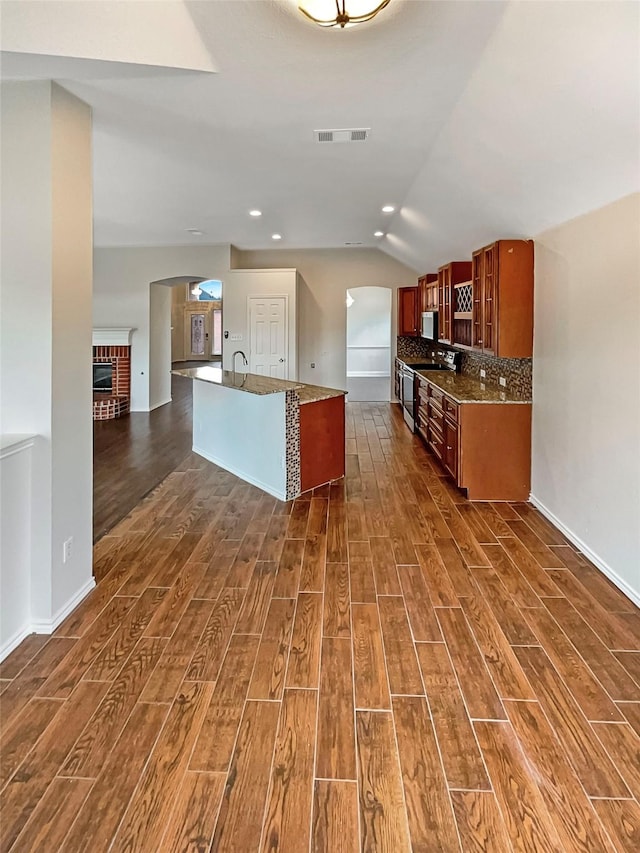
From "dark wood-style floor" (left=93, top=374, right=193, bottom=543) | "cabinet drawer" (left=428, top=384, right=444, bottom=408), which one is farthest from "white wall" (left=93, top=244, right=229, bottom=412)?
"cabinet drawer" (left=428, top=384, right=444, bottom=408)

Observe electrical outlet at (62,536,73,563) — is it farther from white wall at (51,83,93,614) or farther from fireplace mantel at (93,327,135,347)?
fireplace mantel at (93,327,135,347)

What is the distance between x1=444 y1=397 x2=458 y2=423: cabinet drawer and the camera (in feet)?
16.4

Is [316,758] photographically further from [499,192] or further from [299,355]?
[299,355]

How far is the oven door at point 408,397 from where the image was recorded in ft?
26.1

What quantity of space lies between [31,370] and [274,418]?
8.13ft

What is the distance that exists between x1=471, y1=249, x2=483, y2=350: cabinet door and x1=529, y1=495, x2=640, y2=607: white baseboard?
5.69ft

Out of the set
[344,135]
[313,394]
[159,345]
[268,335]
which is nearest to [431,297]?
[268,335]

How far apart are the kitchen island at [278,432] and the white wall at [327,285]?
456cm

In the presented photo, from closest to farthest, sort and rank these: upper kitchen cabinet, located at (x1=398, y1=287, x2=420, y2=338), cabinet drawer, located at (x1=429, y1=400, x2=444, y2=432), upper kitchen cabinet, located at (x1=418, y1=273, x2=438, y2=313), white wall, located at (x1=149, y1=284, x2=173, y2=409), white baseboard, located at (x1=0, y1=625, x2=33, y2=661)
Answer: white baseboard, located at (x1=0, y1=625, x2=33, y2=661) → cabinet drawer, located at (x1=429, y1=400, x2=444, y2=432) → upper kitchen cabinet, located at (x1=418, y1=273, x2=438, y2=313) → white wall, located at (x1=149, y1=284, x2=173, y2=409) → upper kitchen cabinet, located at (x1=398, y1=287, x2=420, y2=338)

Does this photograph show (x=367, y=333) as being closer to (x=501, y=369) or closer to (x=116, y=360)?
(x=116, y=360)

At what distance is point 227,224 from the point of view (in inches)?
→ 291

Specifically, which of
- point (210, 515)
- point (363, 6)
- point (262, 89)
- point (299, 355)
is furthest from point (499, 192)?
point (299, 355)

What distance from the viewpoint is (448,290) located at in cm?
708

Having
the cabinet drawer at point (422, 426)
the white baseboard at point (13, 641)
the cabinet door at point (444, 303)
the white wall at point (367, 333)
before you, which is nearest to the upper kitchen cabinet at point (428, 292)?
the cabinet door at point (444, 303)
